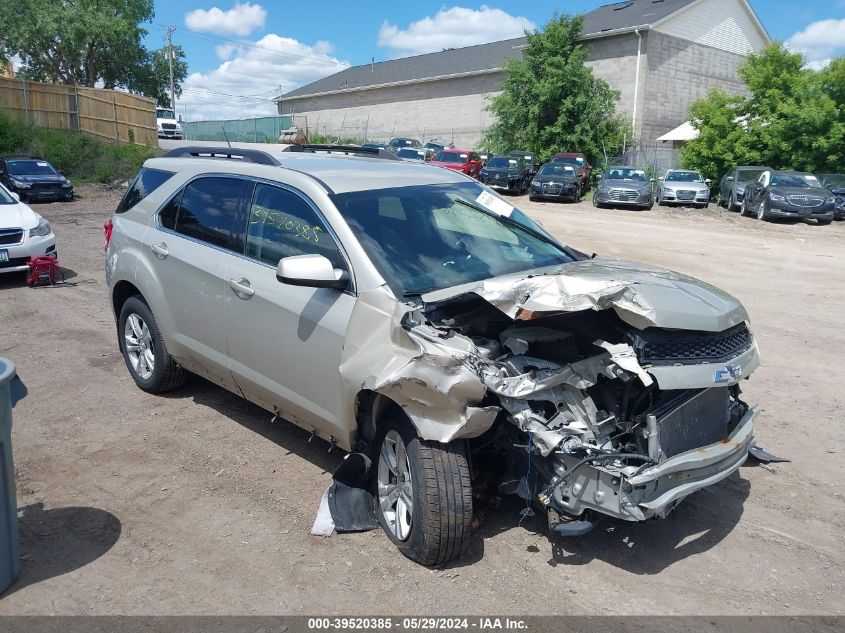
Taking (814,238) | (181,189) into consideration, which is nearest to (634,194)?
(814,238)

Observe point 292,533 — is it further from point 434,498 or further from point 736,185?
point 736,185

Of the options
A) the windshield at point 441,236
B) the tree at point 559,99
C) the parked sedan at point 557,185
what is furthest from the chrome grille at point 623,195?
the windshield at point 441,236

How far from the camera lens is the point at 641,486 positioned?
3.37m

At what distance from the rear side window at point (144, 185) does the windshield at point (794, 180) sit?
2227cm

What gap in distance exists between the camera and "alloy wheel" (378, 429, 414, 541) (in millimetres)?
3789

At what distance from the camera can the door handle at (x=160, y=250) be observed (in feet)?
18.0

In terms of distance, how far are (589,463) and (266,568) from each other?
5.57 feet

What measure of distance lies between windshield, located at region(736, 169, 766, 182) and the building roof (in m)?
11.4

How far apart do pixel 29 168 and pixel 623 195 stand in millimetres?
19361

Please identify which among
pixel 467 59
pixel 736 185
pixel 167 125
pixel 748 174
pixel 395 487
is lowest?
pixel 395 487

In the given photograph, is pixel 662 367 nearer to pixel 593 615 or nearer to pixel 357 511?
pixel 593 615

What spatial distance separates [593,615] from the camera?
340 centimetres

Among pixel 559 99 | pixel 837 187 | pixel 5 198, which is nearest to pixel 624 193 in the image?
pixel 837 187

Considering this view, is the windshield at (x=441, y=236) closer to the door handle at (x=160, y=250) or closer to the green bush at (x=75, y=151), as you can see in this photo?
the door handle at (x=160, y=250)
